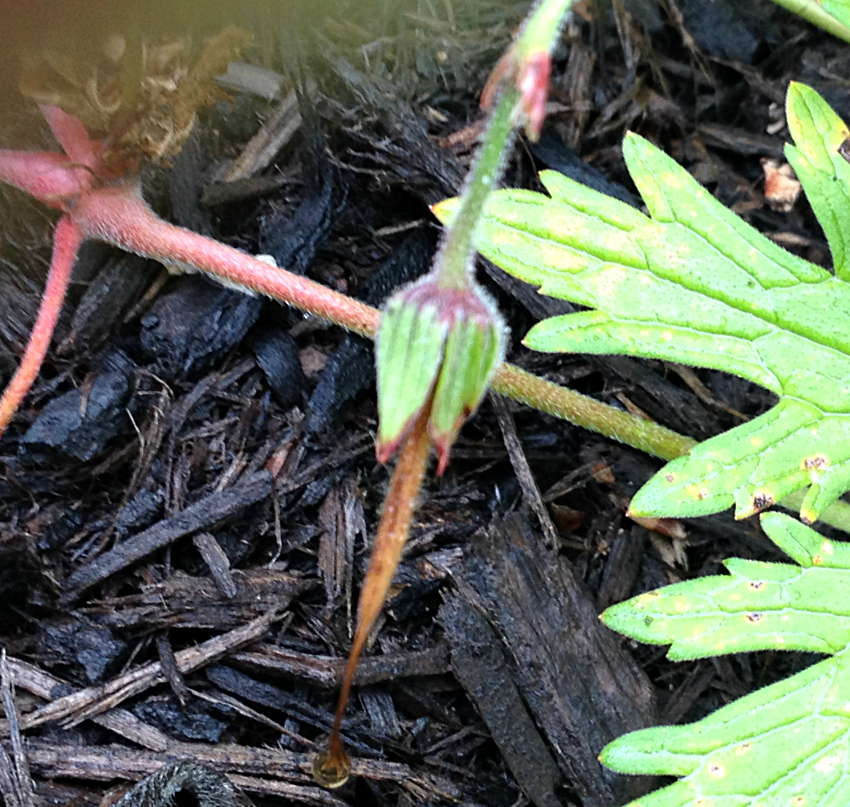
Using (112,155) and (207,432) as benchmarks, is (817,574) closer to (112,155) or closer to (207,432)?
(207,432)

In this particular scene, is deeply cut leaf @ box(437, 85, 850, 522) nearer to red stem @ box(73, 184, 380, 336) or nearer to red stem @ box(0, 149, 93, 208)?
red stem @ box(73, 184, 380, 336)

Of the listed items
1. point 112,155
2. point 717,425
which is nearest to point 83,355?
point 112,155

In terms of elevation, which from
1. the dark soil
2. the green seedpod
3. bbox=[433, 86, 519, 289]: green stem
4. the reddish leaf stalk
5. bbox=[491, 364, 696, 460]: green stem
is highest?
bbox=[433, 86, 519, 289]: green stem

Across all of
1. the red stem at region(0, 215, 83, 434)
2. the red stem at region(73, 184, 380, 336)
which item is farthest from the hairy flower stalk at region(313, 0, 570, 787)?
the red stem at region(0, 215, 83, 434)

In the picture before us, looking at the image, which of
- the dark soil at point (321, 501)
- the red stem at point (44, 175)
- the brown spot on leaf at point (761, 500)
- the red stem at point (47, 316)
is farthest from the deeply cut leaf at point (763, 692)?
the red stem at point (44, 175)

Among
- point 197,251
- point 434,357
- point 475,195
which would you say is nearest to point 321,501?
point 197,251
